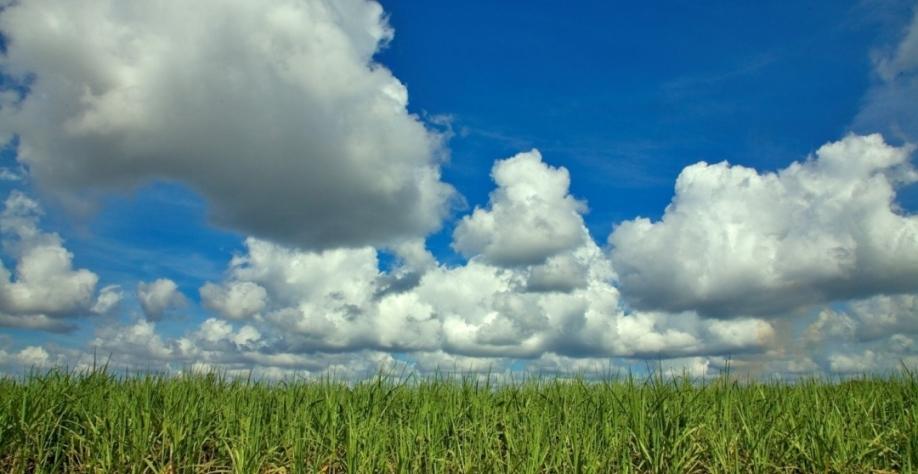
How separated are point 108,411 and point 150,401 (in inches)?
31.5

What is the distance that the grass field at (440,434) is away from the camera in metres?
8.75

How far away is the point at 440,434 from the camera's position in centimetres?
952

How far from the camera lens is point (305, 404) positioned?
35.0ft

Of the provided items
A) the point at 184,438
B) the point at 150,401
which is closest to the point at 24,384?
the point at 150,401

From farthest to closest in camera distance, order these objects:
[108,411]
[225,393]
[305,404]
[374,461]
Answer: [225,393] → [305,404] → [108,411] → [374,461]

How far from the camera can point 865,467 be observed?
28.6 ft

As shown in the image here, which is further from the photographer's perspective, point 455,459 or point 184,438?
point 184,438

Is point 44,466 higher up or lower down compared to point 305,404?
lower down

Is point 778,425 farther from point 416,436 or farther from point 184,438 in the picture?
point 184,438

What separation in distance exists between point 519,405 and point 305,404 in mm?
3372

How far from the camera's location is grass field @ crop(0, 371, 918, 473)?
28.7 ft

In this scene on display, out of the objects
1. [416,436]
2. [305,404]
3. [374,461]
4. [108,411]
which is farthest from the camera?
[305,404]

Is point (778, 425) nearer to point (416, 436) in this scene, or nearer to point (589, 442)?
point (589, 442)

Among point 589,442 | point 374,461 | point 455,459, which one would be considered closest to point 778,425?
point 589,442
